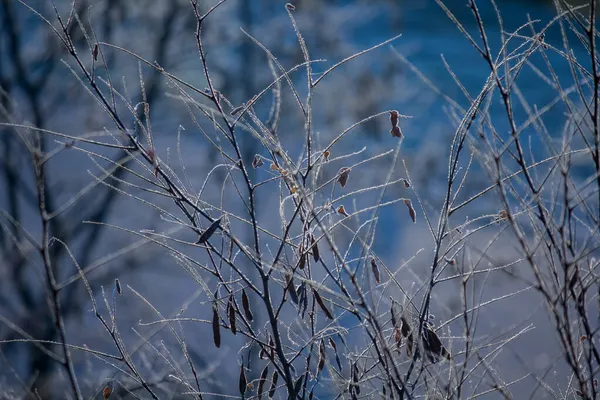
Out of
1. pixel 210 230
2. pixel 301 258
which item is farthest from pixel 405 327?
pixel 210 230

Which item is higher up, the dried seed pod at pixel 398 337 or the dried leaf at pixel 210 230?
the dried leaf at pixel 210 230

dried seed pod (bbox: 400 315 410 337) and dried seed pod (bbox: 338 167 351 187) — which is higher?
dried seed pod (bbox: 338 167 351 187)

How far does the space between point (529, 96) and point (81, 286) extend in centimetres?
553

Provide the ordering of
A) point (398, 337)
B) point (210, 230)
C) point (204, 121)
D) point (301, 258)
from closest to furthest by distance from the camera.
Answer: point (210, 230) < point (301, 258) < point (398, 337) < point (204, 121)

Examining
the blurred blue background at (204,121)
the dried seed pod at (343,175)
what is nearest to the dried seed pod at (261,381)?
the dried seed pod at (343,175)

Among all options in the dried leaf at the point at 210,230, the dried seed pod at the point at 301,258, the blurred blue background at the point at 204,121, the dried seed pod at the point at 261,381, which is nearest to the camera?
the dried leaf at the point at 210,230

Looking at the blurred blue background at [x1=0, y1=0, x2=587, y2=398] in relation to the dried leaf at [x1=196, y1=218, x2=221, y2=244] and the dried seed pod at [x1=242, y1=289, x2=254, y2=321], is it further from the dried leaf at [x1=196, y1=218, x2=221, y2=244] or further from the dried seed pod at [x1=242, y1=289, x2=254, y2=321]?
the dried leaf at [x1=196, y1=218, x2=221, y2=244]

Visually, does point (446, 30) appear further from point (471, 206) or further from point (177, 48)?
point (177, 48)

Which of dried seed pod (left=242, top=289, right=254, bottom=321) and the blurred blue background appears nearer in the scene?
dried seed pod (left=242, top=289, right=254, bottom=321)

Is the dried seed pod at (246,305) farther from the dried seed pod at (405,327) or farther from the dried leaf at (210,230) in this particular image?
the dried seed pod at (405,327)

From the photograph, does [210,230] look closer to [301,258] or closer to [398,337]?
[301,258]

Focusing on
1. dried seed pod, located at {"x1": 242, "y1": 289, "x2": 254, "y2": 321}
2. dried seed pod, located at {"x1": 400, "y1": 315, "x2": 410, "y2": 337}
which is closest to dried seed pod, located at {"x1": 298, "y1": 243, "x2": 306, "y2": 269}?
dried seed pod, located at {"x1": 242, "y1": 289, "x2": 254, "y2": 321}

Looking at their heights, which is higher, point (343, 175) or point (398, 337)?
point (343, 175)

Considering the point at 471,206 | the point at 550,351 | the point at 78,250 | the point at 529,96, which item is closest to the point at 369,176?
the point at 471,206
